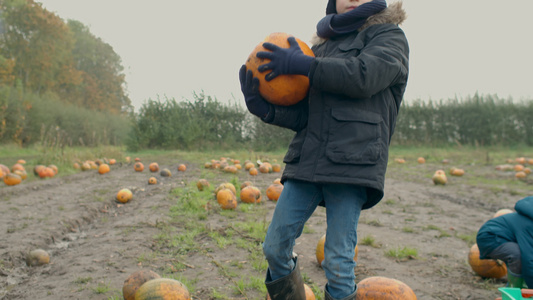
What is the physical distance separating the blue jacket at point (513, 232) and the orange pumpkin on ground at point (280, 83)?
2.23 m

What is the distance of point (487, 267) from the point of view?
12.0 feet

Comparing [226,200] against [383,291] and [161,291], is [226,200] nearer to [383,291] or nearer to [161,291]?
[161,291]

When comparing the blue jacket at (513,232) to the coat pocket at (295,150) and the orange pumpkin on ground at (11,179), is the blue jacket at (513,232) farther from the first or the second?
the orange pumpkin on ground at (11,179)

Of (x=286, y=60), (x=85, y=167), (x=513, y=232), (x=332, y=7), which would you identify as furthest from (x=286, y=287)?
(x=85, y=167)

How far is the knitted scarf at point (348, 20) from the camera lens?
2.24 metres

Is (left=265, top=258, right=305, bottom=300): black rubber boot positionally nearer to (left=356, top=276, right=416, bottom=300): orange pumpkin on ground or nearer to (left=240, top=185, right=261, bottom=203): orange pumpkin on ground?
(left=356, top=276, right=416, bottom=300): orange pumpkin on ground

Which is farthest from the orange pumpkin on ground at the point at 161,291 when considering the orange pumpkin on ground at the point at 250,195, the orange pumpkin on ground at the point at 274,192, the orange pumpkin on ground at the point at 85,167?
the orange pumpkin on ground at the point at 85,167

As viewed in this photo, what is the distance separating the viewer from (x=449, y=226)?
5676 millimetres

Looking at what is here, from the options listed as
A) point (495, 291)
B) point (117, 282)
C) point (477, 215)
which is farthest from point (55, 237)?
point (477, 215)

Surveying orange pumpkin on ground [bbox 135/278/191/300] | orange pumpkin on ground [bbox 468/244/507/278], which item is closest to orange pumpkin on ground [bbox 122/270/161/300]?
orange pumpkin on ground [bbox 135/278/191/300]

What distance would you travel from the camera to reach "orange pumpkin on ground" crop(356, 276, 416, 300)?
268 centimetres

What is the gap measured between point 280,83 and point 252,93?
0.71ft

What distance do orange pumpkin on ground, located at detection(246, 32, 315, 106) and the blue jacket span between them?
2227 mm

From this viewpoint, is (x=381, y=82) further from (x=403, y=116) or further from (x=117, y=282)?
(x=403, y=116)
